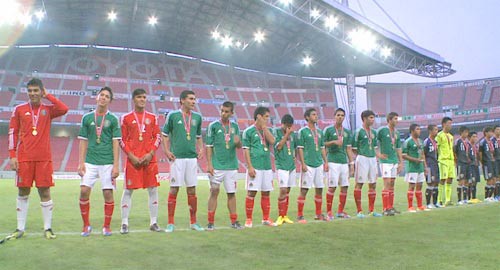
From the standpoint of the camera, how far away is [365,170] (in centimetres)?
854

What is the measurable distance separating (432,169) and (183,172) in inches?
263

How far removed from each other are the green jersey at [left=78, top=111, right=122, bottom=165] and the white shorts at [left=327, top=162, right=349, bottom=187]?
13.6 feet

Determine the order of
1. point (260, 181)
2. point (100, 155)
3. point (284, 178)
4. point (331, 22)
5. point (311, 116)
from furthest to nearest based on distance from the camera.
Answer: point (331, 22)
point (311, 116)
point (284, 178)
point (260, 181)
point (100, 155)

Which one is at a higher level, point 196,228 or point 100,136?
point 100,136

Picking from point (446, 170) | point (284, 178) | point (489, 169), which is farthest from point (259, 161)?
point (489, 169)

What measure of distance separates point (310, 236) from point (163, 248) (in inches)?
78.3

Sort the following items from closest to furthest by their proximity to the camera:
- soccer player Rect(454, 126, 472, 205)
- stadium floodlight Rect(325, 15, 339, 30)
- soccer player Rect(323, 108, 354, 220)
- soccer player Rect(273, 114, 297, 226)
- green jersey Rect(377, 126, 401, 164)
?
1. soccer player Rect(273, 114, 297, 226)
2. soccer player Rect(323, 108, 354, 220)
3. green jersey Rect(377, 126, 401, 164)
4. soccer player Rect(454, 126, 472, 205)
5. stadium floodlight Rect(325, 15, 339, 30)

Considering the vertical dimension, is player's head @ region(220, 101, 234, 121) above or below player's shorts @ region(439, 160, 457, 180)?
above

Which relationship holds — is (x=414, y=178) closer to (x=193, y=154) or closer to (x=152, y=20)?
(x=193, y=154)

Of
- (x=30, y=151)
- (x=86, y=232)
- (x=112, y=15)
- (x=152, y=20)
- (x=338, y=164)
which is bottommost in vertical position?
(x=86, y=232)

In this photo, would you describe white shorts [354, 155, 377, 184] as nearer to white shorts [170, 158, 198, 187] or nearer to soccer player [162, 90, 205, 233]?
soccer player [162, 90, 205, 233]

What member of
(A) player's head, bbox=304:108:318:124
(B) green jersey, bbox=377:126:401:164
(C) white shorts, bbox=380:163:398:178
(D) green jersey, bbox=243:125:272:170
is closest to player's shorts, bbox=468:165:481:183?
(B) green jersey, bbox=377:126:401:164

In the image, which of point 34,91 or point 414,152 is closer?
point 34,91

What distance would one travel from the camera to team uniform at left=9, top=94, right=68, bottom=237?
18.9 feet
